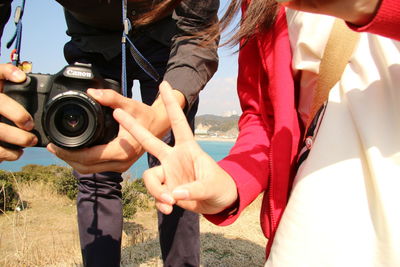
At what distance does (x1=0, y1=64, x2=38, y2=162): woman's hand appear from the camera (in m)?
0.71

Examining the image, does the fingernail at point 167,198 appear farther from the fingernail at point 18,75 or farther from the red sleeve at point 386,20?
the fingernail at point 18,75

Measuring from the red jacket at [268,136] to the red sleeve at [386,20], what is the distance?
0.26m

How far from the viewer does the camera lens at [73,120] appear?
678mm

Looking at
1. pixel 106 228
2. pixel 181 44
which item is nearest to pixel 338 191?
pixel 181 44

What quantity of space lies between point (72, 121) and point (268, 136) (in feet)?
1.30

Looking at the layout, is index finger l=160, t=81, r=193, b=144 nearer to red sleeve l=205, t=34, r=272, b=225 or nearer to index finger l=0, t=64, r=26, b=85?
red sleeve l=205, t=34, r=272, b=225

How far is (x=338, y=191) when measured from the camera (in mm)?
473

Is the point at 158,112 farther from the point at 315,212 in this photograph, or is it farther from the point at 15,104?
the point at 315,212

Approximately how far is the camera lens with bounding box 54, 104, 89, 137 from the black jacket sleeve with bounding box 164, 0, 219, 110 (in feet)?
0.79

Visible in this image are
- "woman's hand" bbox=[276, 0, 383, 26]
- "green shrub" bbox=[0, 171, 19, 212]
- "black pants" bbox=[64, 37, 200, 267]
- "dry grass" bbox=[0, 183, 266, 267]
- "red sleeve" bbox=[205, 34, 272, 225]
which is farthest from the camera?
"green shrub" bbox=[0, 171, 19, 212]

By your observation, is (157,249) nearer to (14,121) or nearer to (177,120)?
(14,121)

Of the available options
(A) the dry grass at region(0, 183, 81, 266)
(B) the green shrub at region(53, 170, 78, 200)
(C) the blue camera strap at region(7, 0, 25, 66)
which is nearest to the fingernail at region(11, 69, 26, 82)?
(C) the blue camera strap at region(7, 0, 25, 66)

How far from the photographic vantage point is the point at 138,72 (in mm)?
1103

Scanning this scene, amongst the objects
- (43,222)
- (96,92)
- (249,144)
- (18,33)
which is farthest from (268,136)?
(43,222)
